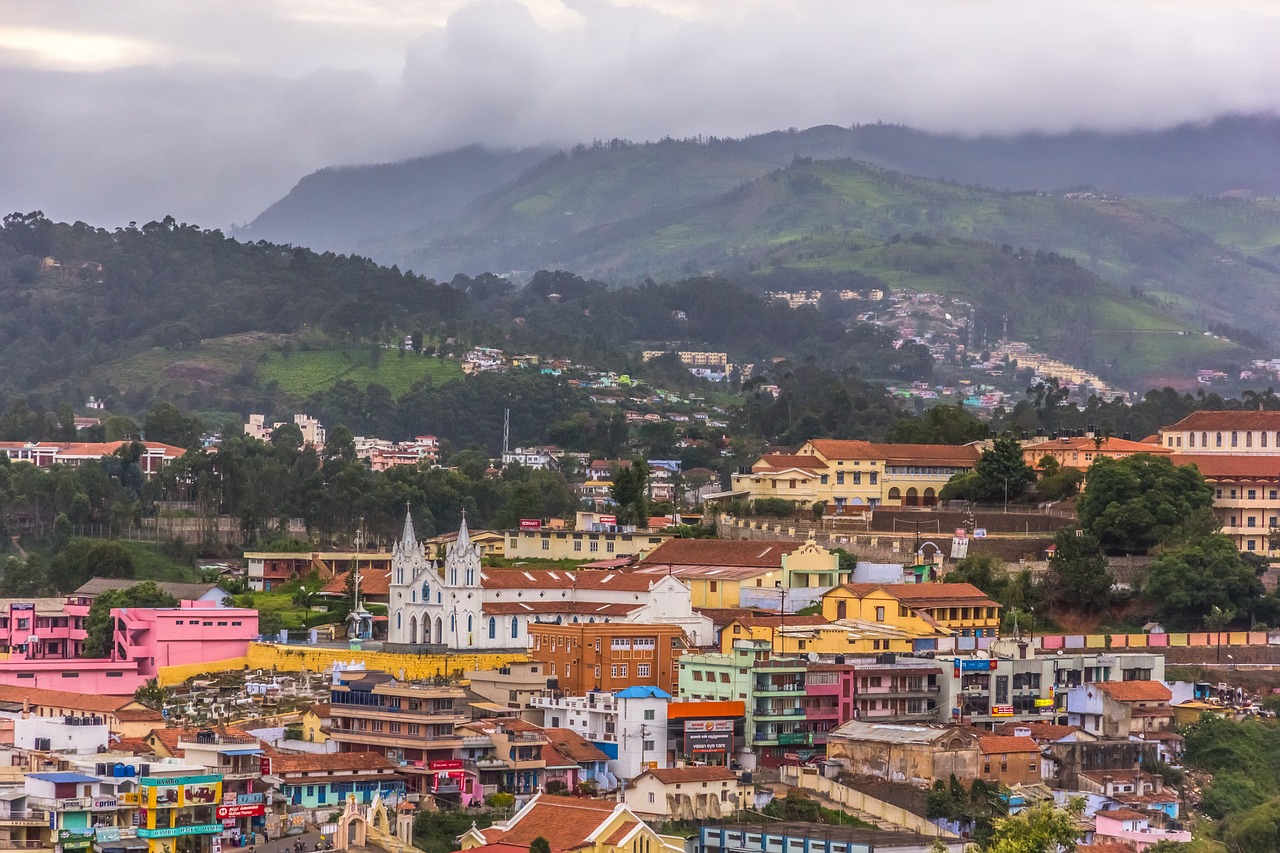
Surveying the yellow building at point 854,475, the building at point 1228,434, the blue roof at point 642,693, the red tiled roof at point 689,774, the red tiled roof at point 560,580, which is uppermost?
the building at point 1228,434

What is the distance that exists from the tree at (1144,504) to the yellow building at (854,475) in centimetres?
771

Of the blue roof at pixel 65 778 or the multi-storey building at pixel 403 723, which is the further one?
the multi-storey building at pixel 403 723

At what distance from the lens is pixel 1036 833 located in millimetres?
35906

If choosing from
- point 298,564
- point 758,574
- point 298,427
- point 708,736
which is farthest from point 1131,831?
point 298,427

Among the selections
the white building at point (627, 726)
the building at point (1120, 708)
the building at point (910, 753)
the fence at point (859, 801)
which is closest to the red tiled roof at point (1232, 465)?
the building at point (1120, 708)

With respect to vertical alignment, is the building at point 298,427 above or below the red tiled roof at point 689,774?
above

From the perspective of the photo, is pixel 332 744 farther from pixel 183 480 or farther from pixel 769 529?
pixel 183 480

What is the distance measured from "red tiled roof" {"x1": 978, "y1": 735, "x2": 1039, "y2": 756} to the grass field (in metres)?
77.6

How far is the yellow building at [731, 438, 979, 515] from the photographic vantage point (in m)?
68.6

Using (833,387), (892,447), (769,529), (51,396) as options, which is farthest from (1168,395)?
(51,396)

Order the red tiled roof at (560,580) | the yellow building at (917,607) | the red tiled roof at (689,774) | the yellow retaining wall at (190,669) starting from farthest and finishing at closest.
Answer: the red tiled roof at (560,580), the yellow building at (917,607), the yellow retaining wall at (190,669), the red tiled roof at (689,774)

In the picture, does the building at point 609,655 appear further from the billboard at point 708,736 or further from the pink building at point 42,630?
the pink building at point 42,630

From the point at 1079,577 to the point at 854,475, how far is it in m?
12.3

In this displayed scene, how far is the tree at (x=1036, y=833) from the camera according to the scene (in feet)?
117
